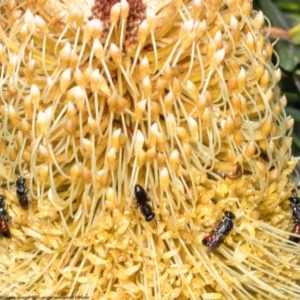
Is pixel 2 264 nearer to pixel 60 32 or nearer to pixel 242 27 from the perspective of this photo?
pixel 60 32

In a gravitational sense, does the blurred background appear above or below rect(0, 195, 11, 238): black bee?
below

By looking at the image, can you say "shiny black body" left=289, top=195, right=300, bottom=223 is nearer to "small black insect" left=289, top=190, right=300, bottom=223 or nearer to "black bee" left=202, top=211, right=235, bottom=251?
"small black insect" left=289, top=190, right=300, bottom=223

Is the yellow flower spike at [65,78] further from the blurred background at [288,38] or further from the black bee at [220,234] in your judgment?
the blurred background at [288,38]

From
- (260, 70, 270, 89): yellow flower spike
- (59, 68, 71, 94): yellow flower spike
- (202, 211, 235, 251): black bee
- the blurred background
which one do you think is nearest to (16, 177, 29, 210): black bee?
(59, 68, 71, 94): yellow flower spike

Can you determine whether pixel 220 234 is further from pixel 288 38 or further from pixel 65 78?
pixel 288 38

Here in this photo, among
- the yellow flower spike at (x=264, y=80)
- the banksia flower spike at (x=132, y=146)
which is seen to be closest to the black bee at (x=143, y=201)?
the banksia flower spike at (x=132, y=146)

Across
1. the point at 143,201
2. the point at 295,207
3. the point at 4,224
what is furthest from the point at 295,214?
the point at 4,224

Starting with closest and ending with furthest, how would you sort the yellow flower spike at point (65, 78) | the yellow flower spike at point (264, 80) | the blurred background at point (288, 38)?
→ the yellow flower spike at point (65, 78)
the yellow flower spike at point (264, 80)
the blurred background at point (288, 38)
